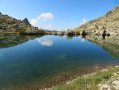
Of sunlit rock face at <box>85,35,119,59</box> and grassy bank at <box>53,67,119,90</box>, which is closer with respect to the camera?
grassy bank at <box>53,67,119,90</box>

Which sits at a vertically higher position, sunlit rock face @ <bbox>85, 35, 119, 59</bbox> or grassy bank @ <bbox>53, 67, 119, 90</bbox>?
grassy bank @ <bbox>53, 67, 119, 90</bbox>

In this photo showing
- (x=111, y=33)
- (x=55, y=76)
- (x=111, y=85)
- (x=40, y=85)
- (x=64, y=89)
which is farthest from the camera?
(x=111, y=33)

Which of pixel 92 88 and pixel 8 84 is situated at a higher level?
pixel 92 88

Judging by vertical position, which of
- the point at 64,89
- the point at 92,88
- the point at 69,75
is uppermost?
the point at 92,88

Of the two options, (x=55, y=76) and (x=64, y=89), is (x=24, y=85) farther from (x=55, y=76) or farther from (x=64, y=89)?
(x=64, y=89)

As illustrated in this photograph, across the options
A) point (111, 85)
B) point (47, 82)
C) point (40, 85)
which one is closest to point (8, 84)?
point (40, 85)

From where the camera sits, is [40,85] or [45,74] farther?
[45,74]

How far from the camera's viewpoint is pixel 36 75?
61.1 feet

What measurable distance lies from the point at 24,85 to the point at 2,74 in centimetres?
688

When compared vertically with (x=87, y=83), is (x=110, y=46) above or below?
below

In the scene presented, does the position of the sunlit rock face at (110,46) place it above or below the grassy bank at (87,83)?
below

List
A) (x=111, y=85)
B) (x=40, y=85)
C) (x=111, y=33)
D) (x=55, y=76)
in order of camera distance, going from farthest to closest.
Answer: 1. (x=111, y=33)
2. (x=55, y=76)
3. (x=40, y=85)
4. (x=111, y=85)

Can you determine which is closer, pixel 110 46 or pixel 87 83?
pixel 87 83

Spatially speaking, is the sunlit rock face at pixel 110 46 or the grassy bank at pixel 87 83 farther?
the sunlit rock face at pixel 110 46
